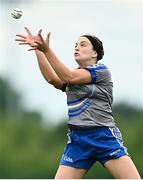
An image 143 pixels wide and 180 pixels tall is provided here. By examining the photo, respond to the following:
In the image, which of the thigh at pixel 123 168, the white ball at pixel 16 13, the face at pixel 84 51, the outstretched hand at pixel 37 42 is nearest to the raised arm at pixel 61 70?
the outstretched hand at pixel 37 42

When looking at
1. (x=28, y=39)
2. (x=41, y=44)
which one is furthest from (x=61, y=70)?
(x=28, y=39)

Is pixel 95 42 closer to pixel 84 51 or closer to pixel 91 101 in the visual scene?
pixel 84 51

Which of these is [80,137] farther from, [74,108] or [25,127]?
[25,127]

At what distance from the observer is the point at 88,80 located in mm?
10914

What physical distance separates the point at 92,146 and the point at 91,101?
0.44 m

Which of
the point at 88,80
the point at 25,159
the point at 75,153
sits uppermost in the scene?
the point at 88,80

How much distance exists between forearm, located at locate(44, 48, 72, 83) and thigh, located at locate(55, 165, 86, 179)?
905mm

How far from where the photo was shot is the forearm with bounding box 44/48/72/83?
34.9ft

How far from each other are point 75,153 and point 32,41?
1199 mm

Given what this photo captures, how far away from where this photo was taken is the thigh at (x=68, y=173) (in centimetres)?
1085

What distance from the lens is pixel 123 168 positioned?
10.7 metres

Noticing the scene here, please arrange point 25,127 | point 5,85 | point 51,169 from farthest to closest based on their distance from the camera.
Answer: point 5,85 → point 25,127 → point 51,169

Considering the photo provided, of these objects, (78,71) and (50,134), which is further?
(50,134)

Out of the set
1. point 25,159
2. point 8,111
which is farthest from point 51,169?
point 8,111
